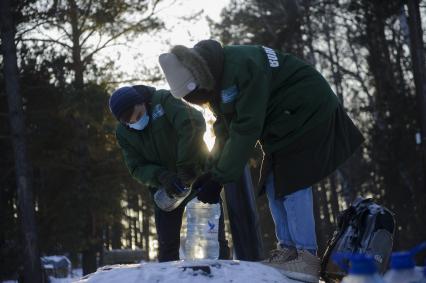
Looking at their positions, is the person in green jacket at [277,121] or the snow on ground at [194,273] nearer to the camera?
the snow on ground at [194,273]

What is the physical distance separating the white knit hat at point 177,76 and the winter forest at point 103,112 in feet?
31.2

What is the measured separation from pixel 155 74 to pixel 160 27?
1.45 meters

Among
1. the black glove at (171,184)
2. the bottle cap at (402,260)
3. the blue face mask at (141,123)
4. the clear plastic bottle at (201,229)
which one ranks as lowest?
the clear plastic bottle at (201,229)

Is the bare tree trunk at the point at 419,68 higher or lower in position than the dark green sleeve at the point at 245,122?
higher

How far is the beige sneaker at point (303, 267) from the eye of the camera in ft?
9.89

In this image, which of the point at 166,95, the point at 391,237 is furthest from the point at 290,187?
the point at 166,95

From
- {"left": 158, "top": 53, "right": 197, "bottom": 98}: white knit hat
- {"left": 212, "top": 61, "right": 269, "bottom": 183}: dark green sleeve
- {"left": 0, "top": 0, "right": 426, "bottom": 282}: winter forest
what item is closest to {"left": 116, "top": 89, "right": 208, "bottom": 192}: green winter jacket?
{"left": 158, "top": 53, "right": 197, "bottom": 98}: white knit hat

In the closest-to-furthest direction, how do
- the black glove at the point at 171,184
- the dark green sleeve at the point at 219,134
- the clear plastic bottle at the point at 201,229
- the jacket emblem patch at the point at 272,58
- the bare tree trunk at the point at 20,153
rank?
the jacket emblem patch at the point at 272,58 → the dark green sleeve at the point at 219,134 → the black glove at the point at 171,184 → the clear plastic bottle at the point at 201,229 → the bare tree trunk at the point at 20,153

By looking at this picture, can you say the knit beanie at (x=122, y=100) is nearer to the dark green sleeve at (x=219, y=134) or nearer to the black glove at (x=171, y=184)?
the black glove at (x=171, y=184)

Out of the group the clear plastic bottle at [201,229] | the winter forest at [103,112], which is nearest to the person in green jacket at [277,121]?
the clear plastic bottle at [201,229]

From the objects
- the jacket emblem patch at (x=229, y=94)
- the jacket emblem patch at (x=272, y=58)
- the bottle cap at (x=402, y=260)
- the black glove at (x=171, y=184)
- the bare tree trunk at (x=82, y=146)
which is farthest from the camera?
the bare tree trunk at (x=82, y=146)

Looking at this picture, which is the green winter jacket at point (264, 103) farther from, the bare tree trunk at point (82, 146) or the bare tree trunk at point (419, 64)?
the bare tree trunk at point (82, 146)

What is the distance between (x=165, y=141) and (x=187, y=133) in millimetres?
240

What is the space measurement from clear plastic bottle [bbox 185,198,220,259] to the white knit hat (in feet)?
5.22
